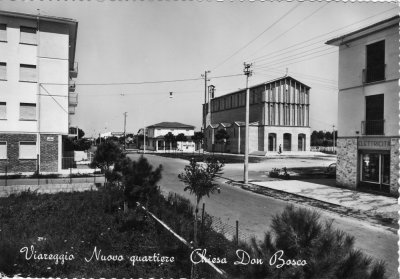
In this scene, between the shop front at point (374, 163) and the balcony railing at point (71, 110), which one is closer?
the shop front at point (374, 163)

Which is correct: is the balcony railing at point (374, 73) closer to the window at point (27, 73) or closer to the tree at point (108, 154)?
the tree at point (108, 154)

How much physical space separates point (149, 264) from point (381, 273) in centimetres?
513

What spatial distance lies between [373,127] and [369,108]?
106 centimetres

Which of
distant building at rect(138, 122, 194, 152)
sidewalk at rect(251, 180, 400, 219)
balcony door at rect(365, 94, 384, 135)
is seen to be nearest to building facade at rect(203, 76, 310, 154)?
distant building at rect(138, 122, 194, 152)

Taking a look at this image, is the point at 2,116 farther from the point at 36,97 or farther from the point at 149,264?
the point at 149,264

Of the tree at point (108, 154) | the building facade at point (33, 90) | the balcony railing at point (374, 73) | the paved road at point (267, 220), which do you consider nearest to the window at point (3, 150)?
the building facade at point (33, 90)

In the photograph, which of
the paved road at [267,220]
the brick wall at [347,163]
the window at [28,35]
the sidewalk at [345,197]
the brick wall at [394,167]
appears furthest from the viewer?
the window at [28,35]

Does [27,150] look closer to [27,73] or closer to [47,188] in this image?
[27,73]

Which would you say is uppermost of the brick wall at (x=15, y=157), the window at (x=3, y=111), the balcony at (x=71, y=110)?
the balcony at (x=71, y=110)

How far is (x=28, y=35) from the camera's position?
71.3 feet

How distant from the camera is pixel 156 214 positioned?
9.66 m

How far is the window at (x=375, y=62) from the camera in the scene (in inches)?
570

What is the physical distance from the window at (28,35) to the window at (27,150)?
24.4 ft

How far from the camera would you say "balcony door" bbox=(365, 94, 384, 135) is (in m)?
14.6
